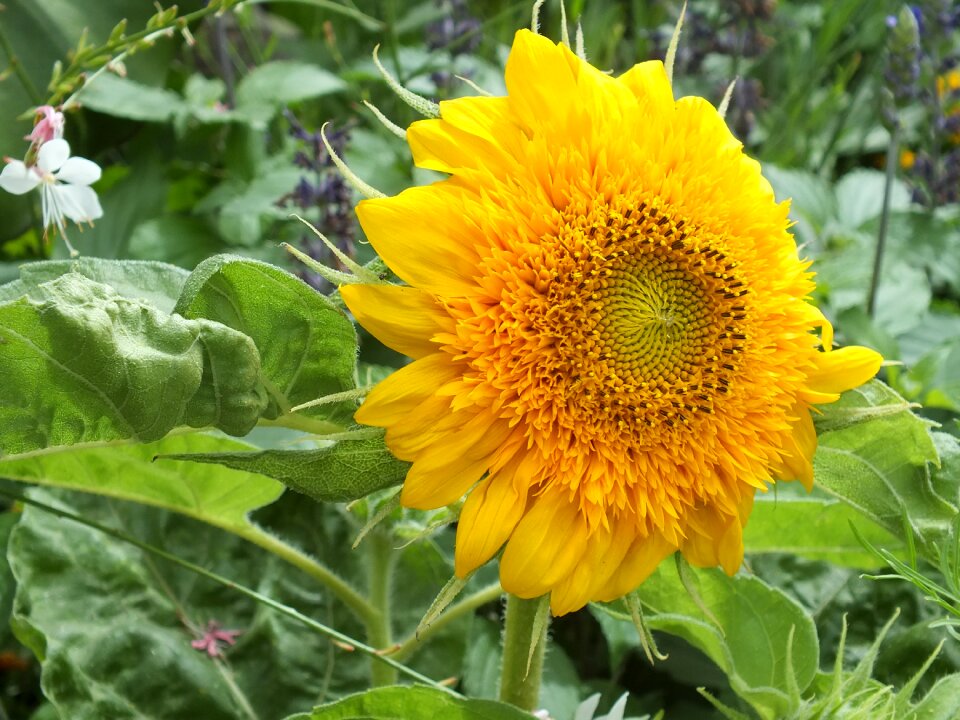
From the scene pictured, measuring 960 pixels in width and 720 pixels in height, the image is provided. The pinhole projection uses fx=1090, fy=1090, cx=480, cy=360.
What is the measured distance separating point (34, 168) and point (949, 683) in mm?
736

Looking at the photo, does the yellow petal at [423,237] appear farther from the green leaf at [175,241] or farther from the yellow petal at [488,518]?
the green leaf at [175,241]

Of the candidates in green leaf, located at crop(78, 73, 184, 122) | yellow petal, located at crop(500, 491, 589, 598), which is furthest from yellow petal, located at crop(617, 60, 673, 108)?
green leaf, located at crop(78, 73, 184, 122)

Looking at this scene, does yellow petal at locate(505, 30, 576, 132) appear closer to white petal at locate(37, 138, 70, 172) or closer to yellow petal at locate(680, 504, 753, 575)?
yellow petal at locate(680, 504, 753, 575)

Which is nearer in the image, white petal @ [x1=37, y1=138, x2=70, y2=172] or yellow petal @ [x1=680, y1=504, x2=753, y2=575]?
yellow petal @ [x1=680, y1=504, x2=753, y2=575]

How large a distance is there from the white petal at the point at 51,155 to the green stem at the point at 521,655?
1.51ft

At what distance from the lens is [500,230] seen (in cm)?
62

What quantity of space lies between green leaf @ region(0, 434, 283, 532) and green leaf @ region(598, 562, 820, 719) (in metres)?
0.30

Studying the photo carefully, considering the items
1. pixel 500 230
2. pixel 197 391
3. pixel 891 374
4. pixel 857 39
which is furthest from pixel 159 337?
pixel 857 39

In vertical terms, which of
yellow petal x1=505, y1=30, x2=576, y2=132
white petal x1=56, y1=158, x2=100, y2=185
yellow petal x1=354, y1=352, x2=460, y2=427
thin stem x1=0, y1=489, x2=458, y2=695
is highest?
yellow petal x1=505, y1=30, x2=576, y2=132

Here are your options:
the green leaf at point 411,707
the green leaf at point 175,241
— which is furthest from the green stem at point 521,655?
the green leaf at point 175,241

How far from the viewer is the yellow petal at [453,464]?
0.62m

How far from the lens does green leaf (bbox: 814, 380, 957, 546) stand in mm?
728

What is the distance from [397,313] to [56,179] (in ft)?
1.30

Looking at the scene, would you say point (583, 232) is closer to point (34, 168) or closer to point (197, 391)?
point (197, 391)
